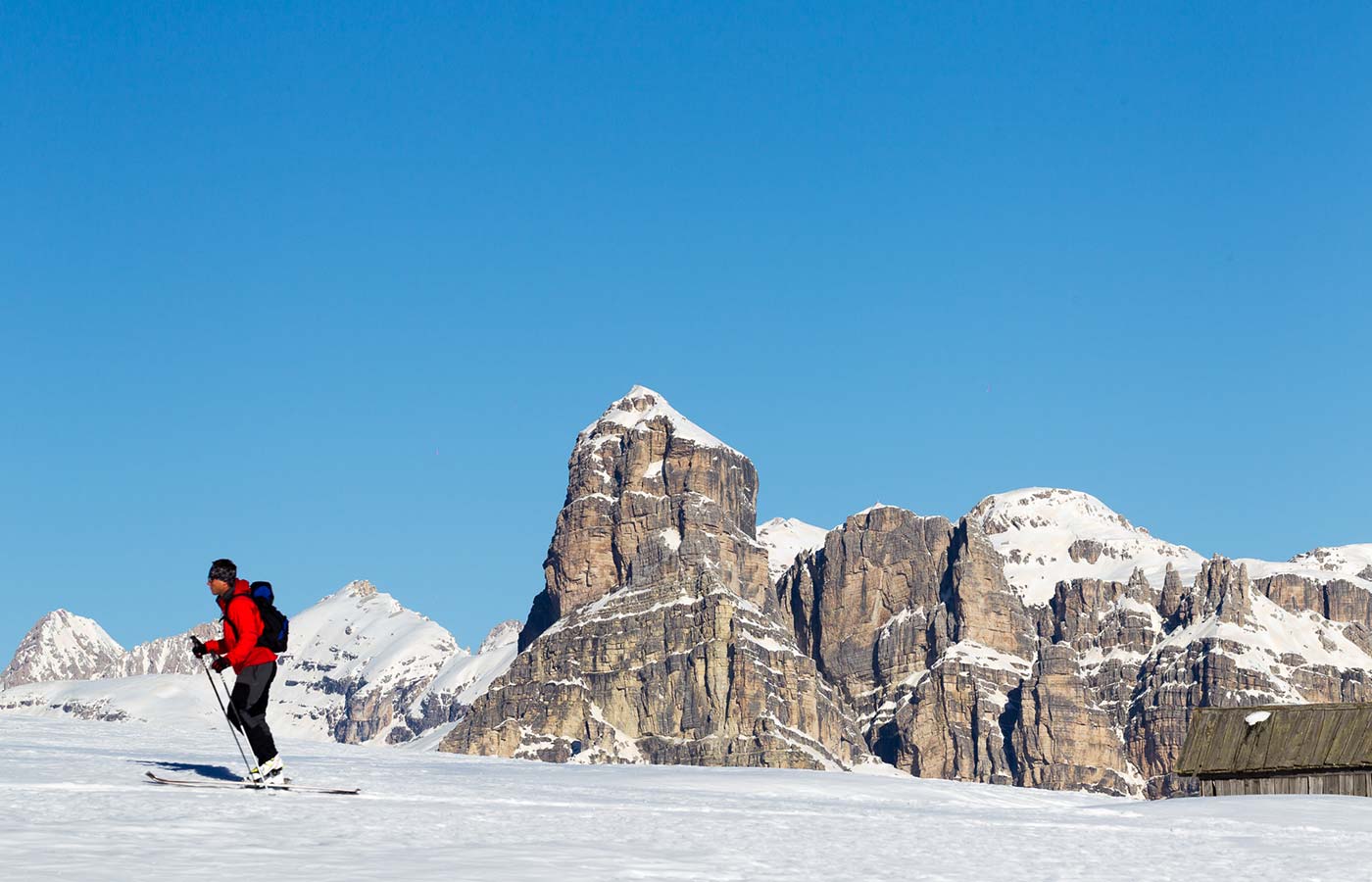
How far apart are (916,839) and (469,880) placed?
8.01 m

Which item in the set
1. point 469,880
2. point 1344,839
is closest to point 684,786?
point 1344,839

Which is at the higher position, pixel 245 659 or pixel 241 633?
pixel 241 633

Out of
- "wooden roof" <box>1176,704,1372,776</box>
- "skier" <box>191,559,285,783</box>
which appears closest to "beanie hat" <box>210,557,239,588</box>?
"skier" <box>191,559,285,783</box>

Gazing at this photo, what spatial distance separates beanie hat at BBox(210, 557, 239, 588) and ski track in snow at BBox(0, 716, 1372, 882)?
290 cm

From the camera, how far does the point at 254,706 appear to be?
2578cm

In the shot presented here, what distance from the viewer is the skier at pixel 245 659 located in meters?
25.2

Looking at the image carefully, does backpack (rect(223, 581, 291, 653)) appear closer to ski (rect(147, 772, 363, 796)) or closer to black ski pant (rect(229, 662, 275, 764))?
black ski pant (rect(229, 662, 275, 764))

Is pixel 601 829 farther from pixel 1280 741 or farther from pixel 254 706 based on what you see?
pixel 1280 741

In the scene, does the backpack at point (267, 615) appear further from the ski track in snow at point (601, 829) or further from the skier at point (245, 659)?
the ski track in snow at point (601, 829)

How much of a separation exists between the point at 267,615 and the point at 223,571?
85 centimetres

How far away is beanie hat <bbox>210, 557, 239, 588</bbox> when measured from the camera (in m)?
25.4

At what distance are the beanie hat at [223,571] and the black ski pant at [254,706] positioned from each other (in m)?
1.24

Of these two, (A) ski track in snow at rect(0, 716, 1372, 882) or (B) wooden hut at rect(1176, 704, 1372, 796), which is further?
(B) wooden hut at rect(1176, 704, 1372, 796)

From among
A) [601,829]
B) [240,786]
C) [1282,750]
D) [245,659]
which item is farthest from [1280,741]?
[245,659]
